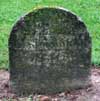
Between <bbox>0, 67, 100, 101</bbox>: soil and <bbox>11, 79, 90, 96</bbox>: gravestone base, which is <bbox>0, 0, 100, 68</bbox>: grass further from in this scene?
<bbox>11, 79, 90, 96</bbox>: gravestone base

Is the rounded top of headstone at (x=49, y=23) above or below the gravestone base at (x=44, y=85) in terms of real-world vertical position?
above

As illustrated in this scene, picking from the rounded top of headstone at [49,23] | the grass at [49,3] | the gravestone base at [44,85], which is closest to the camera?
the rounded top of headstone at [49,23]

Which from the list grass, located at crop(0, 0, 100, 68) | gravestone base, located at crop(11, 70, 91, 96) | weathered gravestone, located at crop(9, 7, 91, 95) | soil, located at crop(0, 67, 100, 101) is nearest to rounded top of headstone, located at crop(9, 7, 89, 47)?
weathered gravestone, located at crop(9, 7, 91, 95)

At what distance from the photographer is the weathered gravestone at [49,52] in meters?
6.24

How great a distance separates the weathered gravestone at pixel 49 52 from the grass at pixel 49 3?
1630 mm

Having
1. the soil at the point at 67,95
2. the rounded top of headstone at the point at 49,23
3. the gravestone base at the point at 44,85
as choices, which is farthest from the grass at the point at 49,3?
the rounded top of headstone at the point at 49,23

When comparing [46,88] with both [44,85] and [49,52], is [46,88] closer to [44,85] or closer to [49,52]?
[44,85]

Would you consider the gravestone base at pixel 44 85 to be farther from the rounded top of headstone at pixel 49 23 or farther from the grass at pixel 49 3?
the grass at pixel 49 3

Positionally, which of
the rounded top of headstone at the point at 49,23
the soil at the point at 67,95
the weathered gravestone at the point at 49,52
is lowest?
the soil at the point at 67,95

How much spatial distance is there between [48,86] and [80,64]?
502mm

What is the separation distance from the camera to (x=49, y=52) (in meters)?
6.32

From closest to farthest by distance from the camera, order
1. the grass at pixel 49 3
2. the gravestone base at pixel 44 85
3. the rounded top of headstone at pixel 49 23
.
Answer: the rounded top of headstone at pixel 49 23 < the gravestone base at pixel 44 85 < the grass at pixel 49 3

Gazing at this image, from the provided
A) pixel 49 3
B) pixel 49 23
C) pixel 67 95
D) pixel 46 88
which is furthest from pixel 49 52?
pixel 49 3

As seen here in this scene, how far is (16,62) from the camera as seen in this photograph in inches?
249
